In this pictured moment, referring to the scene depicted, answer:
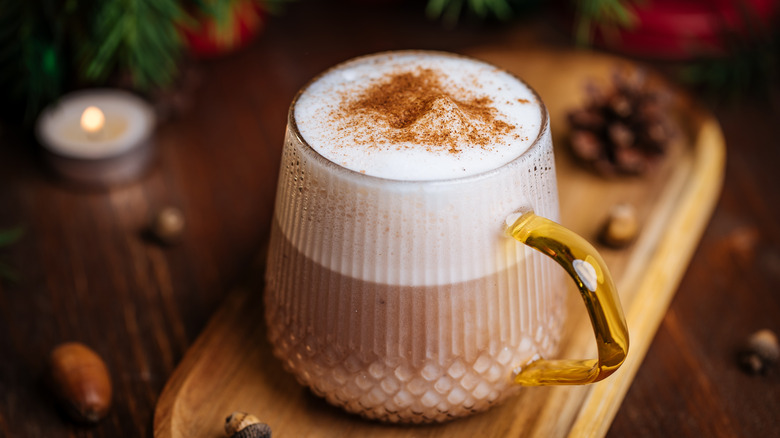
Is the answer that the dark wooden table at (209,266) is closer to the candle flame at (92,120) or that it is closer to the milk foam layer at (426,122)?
the candle flame at (92,120)

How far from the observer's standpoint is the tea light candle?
2.97 feet

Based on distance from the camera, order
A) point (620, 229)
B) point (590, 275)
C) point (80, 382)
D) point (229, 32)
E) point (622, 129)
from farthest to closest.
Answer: point (229, 32) → point (622, 129) → point (620, 229) → point (80, 382) → point (590, 275)

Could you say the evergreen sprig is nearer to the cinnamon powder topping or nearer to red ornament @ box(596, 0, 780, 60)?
A: the cinnamon powder topping

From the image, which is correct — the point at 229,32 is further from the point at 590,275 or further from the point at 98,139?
the point at 590,275

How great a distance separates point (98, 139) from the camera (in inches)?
36.2

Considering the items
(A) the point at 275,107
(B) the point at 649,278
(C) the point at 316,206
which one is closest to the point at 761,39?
(B) the point at 649,278

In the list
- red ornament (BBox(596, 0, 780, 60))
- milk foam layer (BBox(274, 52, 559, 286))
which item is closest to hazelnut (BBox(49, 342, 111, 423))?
milk foam layer (BBox(274, 52, 559, 286))

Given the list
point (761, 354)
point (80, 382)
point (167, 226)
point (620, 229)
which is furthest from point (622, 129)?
point (80, 382)

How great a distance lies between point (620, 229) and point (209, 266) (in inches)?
17.3

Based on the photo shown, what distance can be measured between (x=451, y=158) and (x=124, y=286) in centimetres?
44

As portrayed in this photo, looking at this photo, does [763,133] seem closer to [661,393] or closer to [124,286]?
[661,393]

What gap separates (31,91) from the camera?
2.81 ft

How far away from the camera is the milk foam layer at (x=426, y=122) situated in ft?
1.71

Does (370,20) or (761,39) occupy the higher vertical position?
(761,39)
